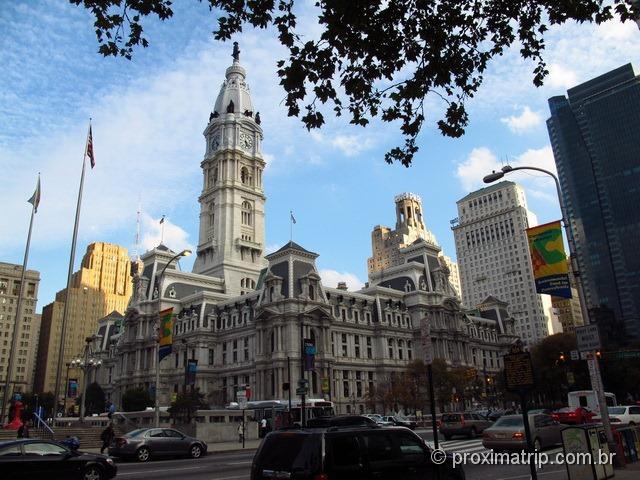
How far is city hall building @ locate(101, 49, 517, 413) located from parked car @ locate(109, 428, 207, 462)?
100ft

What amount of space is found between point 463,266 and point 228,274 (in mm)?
93296

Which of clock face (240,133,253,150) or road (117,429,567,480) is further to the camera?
clock face (240,133,253,150)

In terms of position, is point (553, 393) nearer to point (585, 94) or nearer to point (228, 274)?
point (228, 274)

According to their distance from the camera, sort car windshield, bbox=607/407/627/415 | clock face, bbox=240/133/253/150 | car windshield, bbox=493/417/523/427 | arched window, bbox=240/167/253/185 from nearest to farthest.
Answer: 1. car windshield, bbox=493/417/523/427
2. car windshield, bbox=607/407/627/415
3. arched window, bbox=240/167/253/185
4. clock face, bbox=240/133/253/150

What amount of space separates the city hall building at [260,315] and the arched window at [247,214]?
10.6 inches

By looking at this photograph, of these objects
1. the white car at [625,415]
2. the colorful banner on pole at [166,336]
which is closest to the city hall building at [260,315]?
the colorful banner on pole at [166,336]

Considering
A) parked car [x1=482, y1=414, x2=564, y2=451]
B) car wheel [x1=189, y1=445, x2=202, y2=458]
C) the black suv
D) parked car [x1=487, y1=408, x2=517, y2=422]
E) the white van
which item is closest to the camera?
the black suv

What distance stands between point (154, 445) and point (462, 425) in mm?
17651

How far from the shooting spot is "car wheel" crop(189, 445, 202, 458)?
27875 mm

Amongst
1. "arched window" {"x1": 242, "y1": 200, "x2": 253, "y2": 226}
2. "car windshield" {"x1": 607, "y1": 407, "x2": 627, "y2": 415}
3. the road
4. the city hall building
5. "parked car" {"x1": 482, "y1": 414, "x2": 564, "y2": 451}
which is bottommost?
the road

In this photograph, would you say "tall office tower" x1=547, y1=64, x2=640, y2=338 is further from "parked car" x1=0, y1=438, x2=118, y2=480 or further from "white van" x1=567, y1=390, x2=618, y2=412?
"parked car" x1=0, y1=438, x2=118, y2=480

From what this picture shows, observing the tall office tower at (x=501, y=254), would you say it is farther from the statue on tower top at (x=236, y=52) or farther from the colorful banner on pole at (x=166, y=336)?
the colorful banner on pole at (x=166, y=336)

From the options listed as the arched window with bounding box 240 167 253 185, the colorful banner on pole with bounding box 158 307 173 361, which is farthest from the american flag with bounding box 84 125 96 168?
the arched window with bounding box 240 167 253 185

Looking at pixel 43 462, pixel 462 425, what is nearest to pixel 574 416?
pixel 462 425
